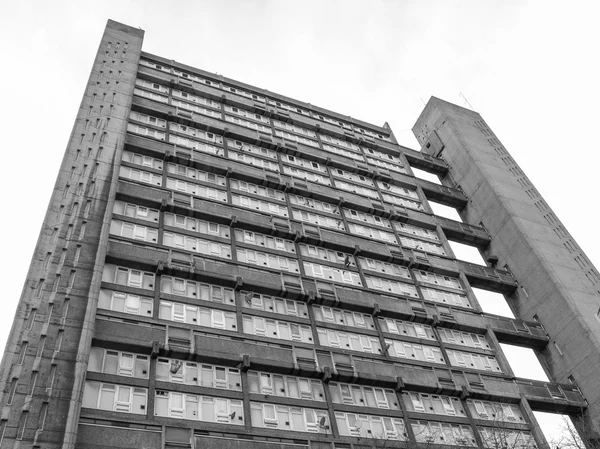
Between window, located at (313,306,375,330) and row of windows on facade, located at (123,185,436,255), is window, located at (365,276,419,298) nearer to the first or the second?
window, located at (313,306,375,330)

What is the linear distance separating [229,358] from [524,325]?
29202mm

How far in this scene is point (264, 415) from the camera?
32.2m

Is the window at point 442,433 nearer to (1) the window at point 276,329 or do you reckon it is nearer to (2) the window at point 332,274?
(1) the window at point 276,329

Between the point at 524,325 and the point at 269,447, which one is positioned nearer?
the point at 269,447

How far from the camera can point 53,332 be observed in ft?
95.6

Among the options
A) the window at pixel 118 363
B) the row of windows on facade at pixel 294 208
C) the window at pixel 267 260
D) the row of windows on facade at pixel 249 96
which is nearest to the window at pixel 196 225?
the window at pixel 267 260

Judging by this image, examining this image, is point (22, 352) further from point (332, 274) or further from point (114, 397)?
point (332, 274)

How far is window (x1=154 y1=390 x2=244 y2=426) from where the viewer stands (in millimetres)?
30062

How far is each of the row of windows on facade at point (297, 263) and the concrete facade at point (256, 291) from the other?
19 cm

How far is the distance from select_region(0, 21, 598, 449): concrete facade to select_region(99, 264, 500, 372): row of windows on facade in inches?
5.7

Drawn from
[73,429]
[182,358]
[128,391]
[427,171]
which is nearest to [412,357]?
[182,358]

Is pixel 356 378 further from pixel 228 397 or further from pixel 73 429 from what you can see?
pixel 73 429

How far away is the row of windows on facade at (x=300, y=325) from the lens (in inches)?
1395

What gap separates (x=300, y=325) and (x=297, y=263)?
6779 millimetres
